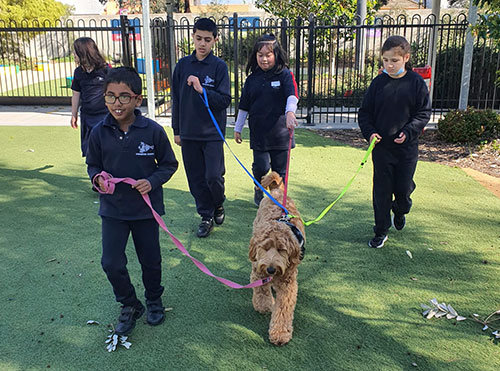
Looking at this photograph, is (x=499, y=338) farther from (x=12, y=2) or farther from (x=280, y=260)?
(x=12, y=2)

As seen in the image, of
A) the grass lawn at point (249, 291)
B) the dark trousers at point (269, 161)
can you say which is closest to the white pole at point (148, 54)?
the grass lawn at point (249, 291)

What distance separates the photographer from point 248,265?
13.9 feet

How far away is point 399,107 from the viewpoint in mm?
4191

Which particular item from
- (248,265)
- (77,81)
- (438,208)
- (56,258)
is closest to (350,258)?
(248,265)

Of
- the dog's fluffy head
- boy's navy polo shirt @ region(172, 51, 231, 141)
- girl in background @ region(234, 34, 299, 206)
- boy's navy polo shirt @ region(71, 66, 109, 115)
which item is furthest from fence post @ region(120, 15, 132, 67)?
the dog's fluffy head

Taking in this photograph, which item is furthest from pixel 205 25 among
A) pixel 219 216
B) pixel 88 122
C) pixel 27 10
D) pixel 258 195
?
pixel 27 10

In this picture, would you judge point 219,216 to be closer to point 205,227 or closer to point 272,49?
point 205,227

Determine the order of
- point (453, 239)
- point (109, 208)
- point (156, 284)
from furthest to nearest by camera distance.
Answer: point (453, 239)
point (156, 284)
point (109, 208)

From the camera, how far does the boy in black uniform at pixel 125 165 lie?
2.96 m

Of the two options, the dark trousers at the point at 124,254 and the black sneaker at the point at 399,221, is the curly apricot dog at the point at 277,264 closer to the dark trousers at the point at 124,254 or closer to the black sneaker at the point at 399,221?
the dark trousers at the point at 124,254

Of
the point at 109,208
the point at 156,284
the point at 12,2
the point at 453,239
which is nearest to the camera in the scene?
the point at 109,208

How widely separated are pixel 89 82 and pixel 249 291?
353 cm

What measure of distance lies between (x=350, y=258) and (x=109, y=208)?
2.41 m

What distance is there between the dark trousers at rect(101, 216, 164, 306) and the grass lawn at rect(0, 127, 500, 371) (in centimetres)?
29
